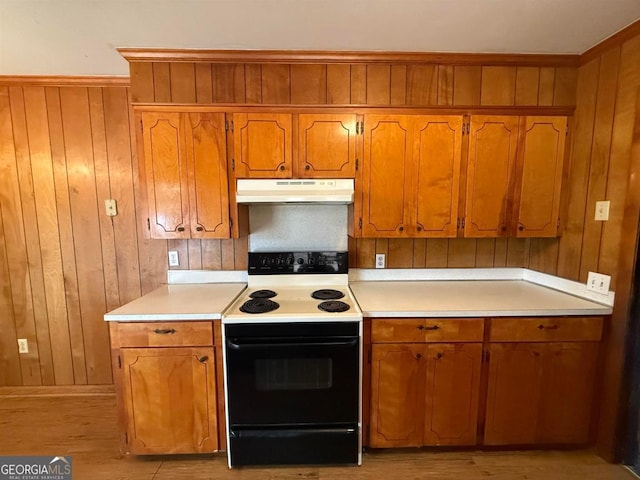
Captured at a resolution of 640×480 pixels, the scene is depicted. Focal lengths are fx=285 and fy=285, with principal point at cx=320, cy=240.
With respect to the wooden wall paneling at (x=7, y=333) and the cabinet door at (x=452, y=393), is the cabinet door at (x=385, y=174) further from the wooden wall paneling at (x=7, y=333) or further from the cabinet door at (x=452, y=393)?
the wooden wall paneling at (x=7, y=333)

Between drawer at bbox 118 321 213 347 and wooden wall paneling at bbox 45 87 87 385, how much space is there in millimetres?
1100

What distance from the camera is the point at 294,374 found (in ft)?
5.45

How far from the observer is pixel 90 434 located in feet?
6.49

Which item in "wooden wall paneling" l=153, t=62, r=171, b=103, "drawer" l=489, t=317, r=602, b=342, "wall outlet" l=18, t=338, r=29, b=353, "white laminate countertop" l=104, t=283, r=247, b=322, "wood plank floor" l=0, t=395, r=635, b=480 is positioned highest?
"wooden wall paneling" l=153, t=62, r=171, b=103

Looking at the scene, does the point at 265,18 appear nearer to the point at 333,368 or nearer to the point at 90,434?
the point at 333,368

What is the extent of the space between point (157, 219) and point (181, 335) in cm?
80

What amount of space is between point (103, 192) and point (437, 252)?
2.71m

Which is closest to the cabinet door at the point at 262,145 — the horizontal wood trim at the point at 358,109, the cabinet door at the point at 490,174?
the horizontal wood trim at the point at 358,109

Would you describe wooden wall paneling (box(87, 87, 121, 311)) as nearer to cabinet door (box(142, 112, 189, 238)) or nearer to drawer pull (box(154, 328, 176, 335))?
cabinet door (box(142, 112, 189, 238))

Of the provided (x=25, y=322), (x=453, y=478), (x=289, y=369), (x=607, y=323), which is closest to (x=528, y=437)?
(x=453, y=478)

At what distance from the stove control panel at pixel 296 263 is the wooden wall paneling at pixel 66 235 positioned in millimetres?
1483

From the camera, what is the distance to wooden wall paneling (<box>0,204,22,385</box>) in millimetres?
2277

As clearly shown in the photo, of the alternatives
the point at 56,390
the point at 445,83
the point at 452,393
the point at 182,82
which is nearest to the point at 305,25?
the point at 182,82

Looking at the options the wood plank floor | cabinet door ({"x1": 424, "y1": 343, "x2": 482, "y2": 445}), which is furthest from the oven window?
cabinet door ({"x1": 424, "y1": 343, "x2": 482, "y2": 445})
